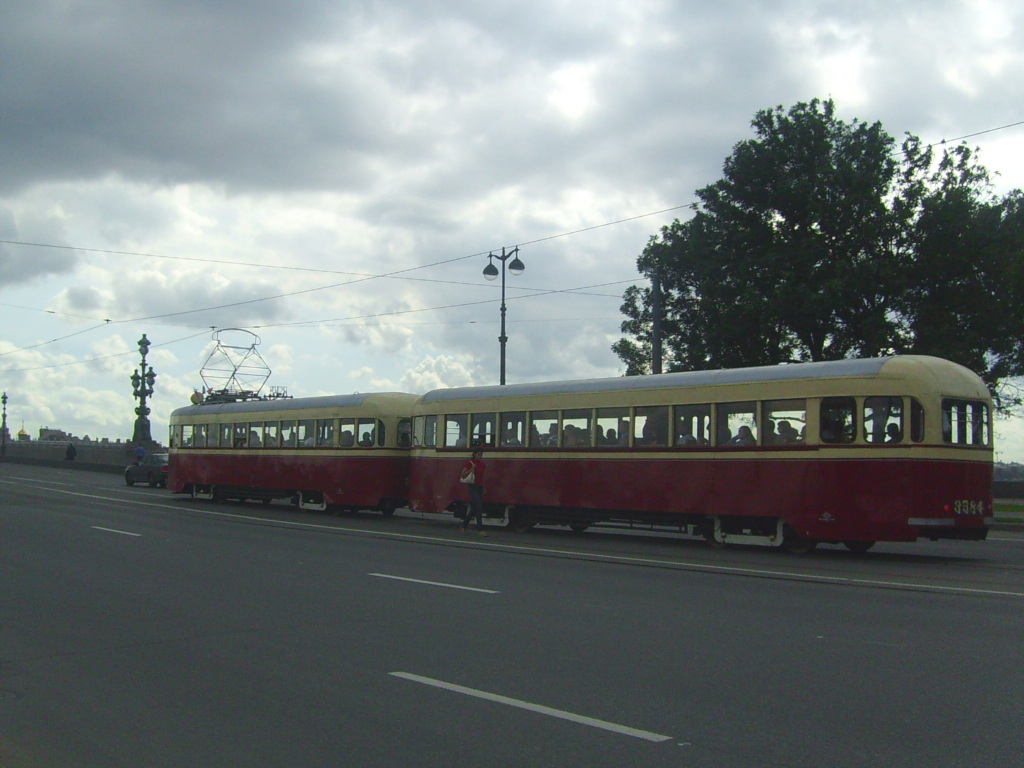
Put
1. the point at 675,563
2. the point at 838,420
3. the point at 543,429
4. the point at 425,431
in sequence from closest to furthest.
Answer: the point at 675,563 → the point at 838,420 → the point at 543,429 → the point at 425,431

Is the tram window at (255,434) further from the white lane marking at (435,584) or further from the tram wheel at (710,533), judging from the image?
the white lane marking at (435,584)

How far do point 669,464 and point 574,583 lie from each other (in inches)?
256

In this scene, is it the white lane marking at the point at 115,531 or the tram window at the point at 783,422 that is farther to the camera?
the white lane marking at the point at 115,531

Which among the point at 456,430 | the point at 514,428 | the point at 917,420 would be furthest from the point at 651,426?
the point at 456,430

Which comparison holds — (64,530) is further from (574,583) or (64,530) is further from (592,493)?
(574,583)

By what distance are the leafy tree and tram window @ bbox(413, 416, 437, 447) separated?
15.9 m

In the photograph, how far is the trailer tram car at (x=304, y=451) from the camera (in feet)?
88.1

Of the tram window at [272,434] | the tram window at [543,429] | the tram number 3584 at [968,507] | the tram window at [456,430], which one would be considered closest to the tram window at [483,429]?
the tram window at [456,430]

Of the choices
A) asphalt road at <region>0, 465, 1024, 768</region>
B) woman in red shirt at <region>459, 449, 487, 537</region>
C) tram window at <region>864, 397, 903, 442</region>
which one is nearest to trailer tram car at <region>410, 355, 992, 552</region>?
tram window at <region>864, 397, 903, 442</region>

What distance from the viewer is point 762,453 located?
17188mm

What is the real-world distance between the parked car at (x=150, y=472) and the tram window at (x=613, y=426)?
30.4 meters

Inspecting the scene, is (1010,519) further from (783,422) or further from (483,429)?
(483,429)

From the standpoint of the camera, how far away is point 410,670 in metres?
7.45

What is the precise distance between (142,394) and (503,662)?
5495 centimetres
